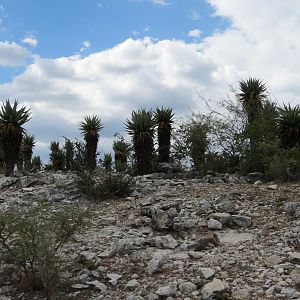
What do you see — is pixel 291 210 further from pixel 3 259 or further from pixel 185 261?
pixel 3 259

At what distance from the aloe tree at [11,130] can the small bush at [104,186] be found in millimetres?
5751

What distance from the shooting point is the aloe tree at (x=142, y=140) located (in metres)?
16.8

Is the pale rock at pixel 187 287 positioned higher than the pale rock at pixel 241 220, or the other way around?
the pale rock at pixel 241 220

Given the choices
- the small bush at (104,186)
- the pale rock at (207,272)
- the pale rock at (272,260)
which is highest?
the small bush at (104,186)

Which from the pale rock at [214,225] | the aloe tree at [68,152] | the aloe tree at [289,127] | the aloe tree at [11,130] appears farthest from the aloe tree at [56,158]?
the pale rock at [214,225]

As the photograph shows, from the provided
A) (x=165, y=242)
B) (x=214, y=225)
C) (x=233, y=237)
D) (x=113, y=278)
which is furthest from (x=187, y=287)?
(x=214, y=225)

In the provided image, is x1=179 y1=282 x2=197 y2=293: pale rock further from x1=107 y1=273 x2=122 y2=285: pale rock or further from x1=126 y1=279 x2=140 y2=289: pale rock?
x1=107 y1=273 x2=122 y2=285: pale rock

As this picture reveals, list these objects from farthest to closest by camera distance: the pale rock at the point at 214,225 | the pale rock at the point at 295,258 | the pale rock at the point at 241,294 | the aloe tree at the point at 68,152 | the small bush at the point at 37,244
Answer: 1. the aloe tree at the point at 68,152
2. the pale rock at the point at 214,225
3. the pale rock at the point at 295,258
4. the small bush at the point at 37,244
5. the pale rock at the point at 241,294

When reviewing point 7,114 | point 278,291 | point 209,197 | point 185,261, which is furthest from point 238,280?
point 7,114

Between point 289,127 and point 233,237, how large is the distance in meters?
8.38

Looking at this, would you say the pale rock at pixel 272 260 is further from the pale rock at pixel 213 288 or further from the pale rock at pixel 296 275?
the pale rock at pixel 213 288

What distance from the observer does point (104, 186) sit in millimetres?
11555

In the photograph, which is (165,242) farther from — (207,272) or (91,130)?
(91,130)

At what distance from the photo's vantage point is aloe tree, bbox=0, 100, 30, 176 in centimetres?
1686
